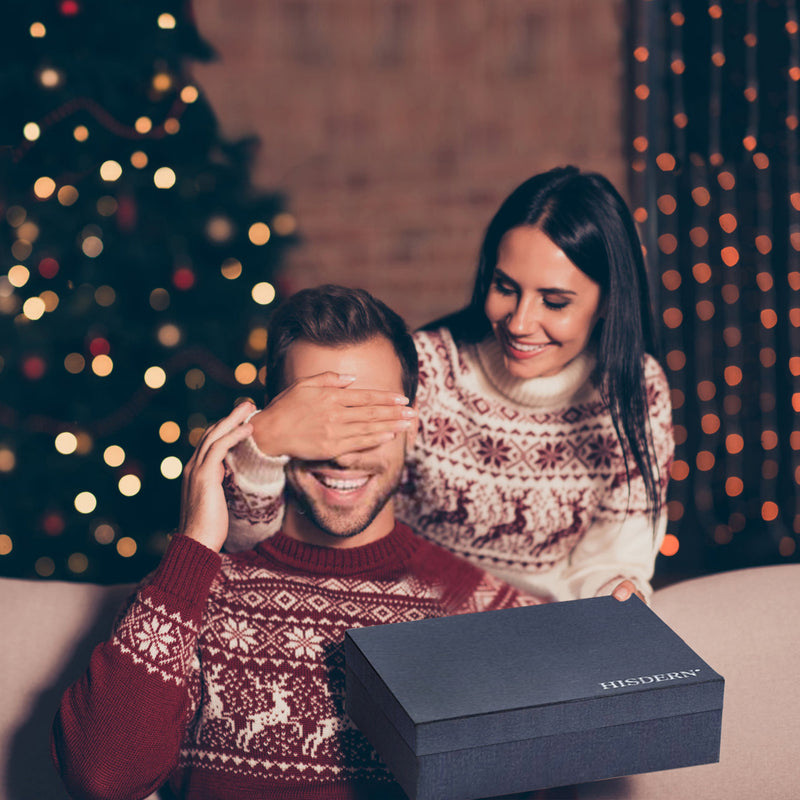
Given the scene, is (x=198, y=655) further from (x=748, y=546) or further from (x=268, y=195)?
(x=748, y=546)

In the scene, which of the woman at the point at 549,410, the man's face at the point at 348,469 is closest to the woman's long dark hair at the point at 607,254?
the woman at the point at 549,410

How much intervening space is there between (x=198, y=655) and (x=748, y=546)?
2815 millimetres

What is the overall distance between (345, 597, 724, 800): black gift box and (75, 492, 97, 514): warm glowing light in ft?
5.52

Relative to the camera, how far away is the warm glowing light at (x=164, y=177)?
8.44ft

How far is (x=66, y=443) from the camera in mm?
2668

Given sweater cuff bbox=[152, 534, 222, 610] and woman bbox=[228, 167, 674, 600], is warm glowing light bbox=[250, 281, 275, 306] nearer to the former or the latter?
woman bbox=[228, 167, 674, 600]

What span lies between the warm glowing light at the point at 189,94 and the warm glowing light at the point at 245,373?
72 centimetres

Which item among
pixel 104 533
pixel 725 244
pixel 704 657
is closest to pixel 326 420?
pixel 704 657

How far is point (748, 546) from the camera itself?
3707 mm

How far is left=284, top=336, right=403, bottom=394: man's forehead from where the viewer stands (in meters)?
1.39

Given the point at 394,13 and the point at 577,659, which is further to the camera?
the point at 394,13

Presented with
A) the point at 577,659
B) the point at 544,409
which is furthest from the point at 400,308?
the point at 577,659

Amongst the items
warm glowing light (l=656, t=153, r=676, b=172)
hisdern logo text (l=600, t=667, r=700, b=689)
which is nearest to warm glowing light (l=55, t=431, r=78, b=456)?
hisdern logo text (l=600, t=667, r=700, b=689)

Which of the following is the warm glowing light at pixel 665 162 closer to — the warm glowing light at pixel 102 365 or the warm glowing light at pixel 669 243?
the warm glowing light at pixel 669 243
